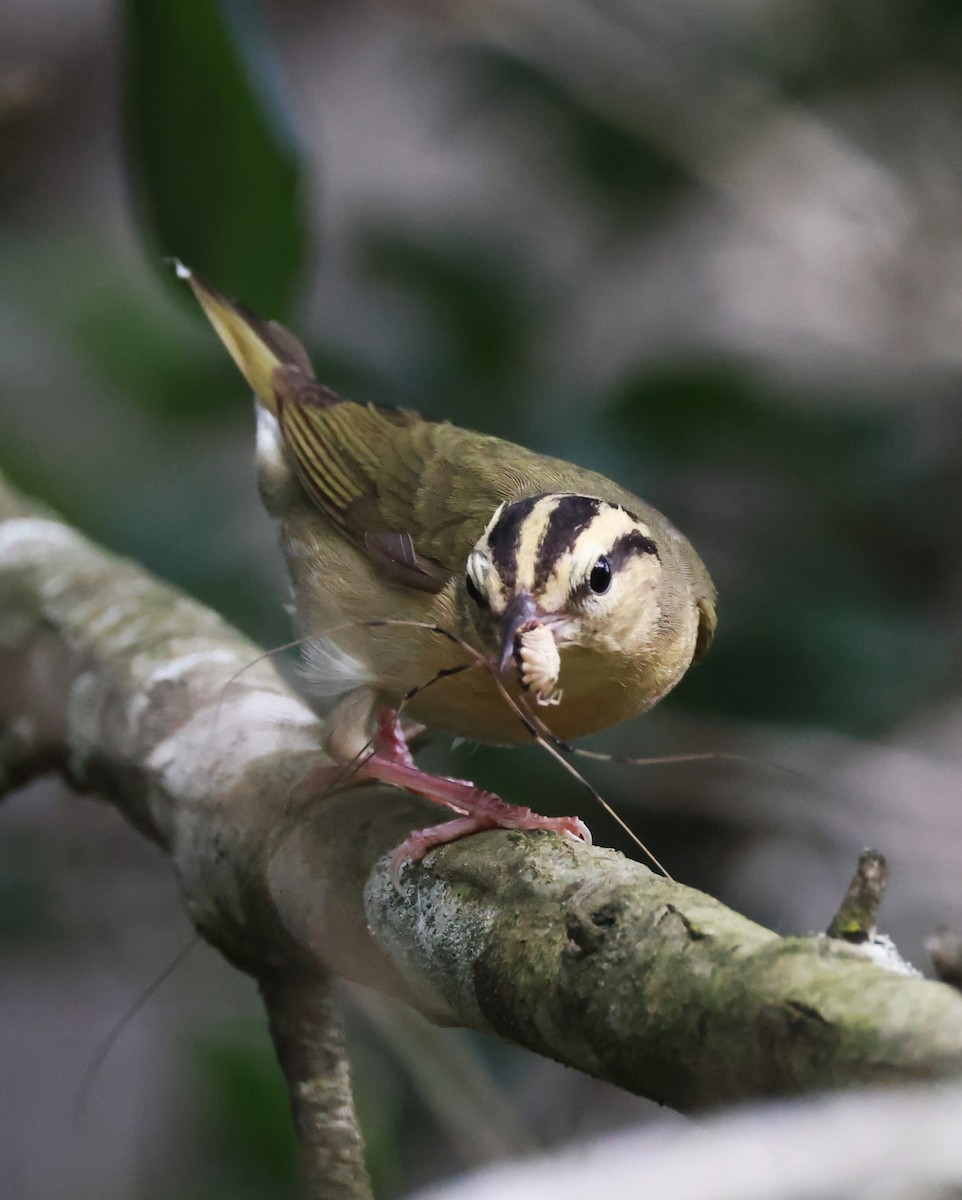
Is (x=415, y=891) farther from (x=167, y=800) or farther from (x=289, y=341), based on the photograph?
(x=289, y=341)

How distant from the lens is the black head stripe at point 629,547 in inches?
96.3

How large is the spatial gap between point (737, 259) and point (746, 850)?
4930 millimetres

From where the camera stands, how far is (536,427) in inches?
167

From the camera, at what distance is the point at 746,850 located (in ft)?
15.2

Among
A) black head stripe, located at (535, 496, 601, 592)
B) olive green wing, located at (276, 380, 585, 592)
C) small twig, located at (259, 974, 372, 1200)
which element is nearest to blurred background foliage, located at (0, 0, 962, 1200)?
olive green wing, located at (276, 380, 585, 592)

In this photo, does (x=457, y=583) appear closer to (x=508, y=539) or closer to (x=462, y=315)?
(x=508, y=539)

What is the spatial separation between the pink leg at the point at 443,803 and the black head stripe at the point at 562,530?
407 mm

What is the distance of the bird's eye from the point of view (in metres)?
2.34

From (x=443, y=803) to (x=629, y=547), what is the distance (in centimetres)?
66

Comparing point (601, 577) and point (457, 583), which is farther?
point (457, 583)

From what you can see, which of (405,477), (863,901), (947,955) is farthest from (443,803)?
(947,955)

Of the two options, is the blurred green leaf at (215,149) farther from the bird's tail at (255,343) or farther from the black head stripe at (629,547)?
the black head stripe at (629,547)

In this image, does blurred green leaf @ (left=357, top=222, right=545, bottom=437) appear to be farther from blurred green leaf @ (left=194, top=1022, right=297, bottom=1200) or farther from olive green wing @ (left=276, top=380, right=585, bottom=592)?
blurred green leaf @ (left=194, top=1022, right=297, bottom=1200)

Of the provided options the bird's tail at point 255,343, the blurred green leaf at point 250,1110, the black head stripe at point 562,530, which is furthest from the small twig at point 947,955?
the bird's tail at point 255,343
